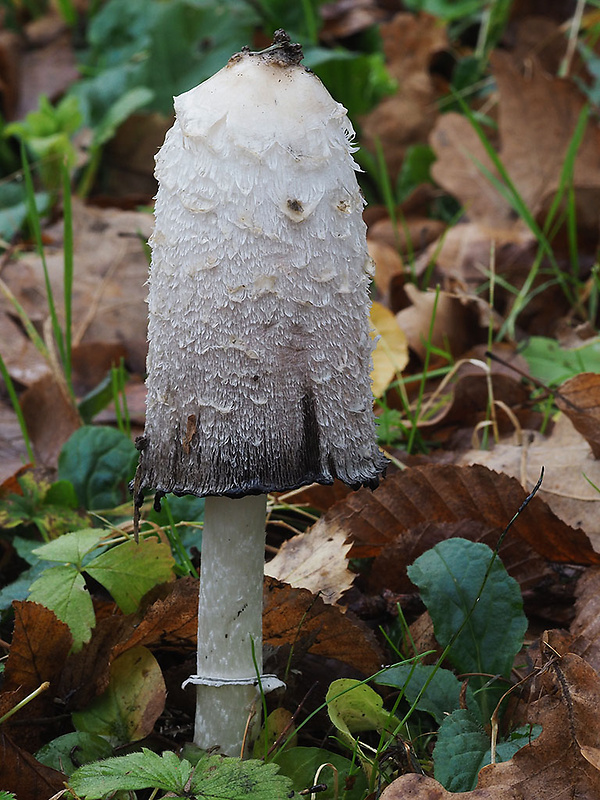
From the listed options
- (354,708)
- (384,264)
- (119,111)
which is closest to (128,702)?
(354,708)

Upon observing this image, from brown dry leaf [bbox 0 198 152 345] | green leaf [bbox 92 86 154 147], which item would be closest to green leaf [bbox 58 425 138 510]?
brown dry leaf [bbox 0 198 152 345]

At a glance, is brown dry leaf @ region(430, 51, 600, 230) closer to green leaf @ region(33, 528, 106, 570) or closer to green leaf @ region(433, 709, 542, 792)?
green leaf @ region(33, 528, 106, 570)

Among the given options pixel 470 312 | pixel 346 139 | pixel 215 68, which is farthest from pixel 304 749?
pixel 215 68

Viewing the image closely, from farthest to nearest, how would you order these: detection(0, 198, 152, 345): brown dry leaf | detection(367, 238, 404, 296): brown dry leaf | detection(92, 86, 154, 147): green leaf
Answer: detection(92, 86, 154, 147): green leaf
detection(367, 238, 404, 296): brown dry leaf
detection(0, 198, 152, 345): brown dry leaf

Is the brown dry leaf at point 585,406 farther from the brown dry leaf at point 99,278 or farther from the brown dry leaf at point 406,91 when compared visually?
the brown dry leaf at point 406,91

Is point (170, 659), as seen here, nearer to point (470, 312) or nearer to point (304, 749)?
point (304, 749)

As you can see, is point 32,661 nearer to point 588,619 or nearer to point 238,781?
point 238,781

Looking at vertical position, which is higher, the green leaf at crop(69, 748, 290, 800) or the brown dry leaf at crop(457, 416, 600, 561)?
the green leaf at crop(69, 748, 290, 800)
